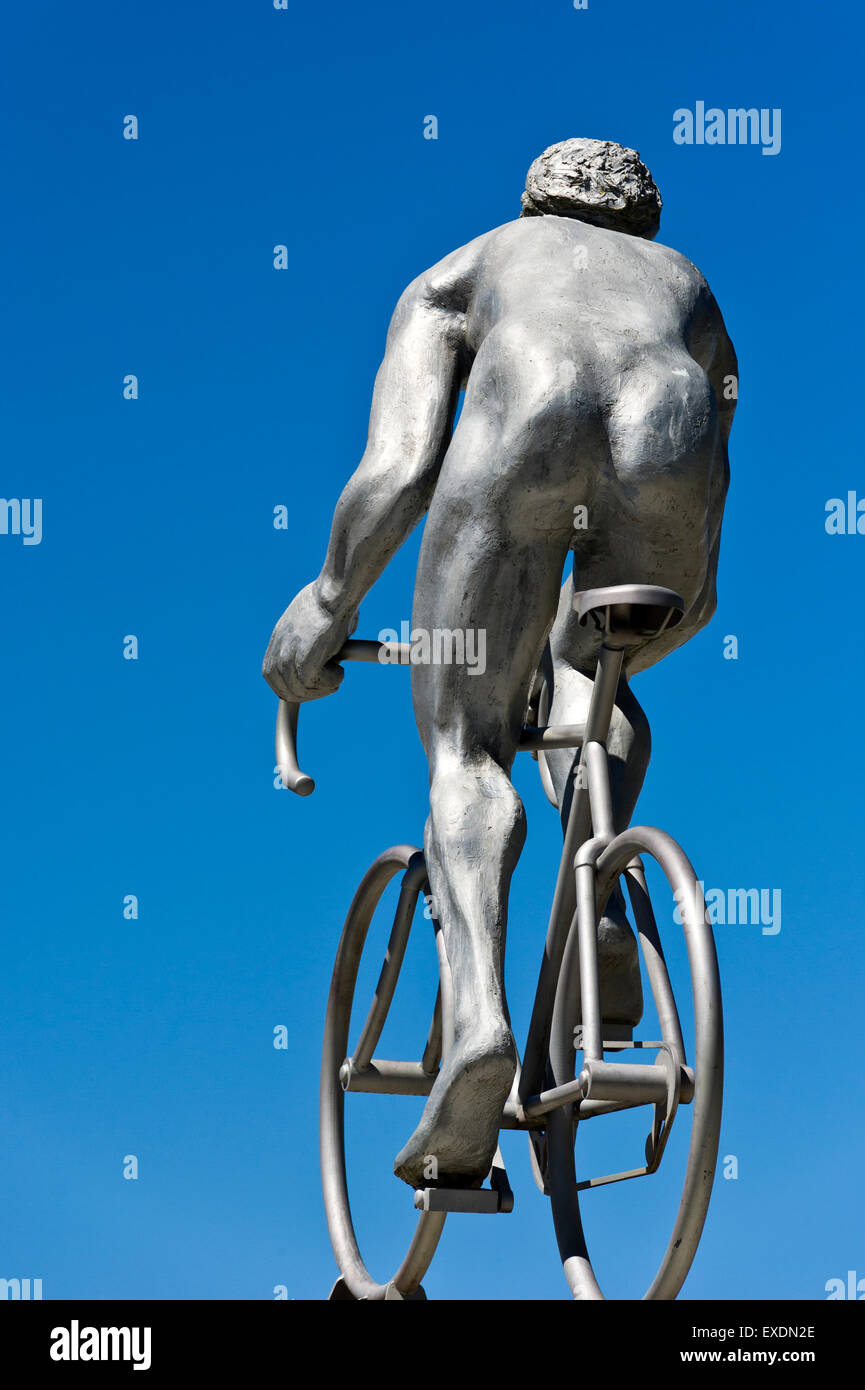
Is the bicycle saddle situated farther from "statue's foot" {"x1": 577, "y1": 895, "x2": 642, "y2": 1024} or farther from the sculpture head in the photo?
the sculpture head

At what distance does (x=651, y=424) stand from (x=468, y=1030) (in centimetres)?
183

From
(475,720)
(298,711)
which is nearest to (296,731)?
(298,711)

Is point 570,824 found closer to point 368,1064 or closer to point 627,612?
point 627,612

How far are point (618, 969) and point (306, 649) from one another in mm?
1476

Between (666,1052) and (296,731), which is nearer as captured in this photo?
(666,1052)

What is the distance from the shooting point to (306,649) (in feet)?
23.6

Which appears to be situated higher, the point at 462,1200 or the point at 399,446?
the point at 399,446

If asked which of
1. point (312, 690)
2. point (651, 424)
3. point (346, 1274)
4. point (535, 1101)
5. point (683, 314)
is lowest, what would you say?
point (346, 1274)

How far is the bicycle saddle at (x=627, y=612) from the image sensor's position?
20.6 feet

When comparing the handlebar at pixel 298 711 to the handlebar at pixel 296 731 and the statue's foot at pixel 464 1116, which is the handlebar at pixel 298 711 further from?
the statue's foot at pixel 464 1116

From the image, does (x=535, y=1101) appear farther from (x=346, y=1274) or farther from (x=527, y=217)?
(x=527, y=217)
